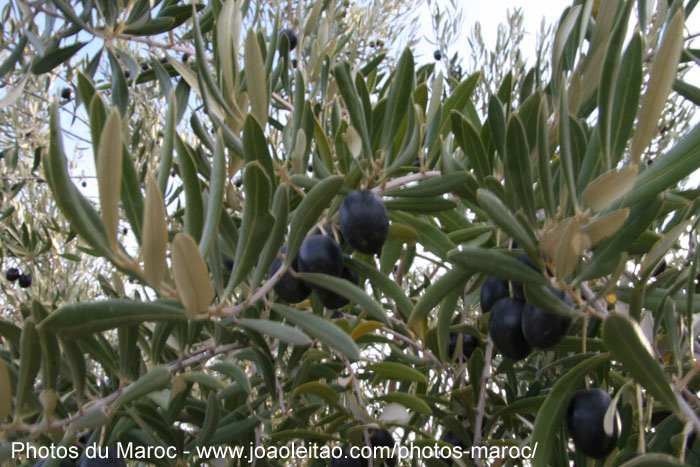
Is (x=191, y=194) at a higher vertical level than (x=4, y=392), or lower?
higher

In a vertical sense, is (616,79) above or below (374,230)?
above

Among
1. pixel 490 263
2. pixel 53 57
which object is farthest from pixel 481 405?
pixel 53 57

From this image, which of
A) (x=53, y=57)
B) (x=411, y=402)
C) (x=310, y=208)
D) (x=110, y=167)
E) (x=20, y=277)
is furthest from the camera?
(x=20, y=277)

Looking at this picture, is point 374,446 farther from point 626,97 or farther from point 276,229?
point 626,97

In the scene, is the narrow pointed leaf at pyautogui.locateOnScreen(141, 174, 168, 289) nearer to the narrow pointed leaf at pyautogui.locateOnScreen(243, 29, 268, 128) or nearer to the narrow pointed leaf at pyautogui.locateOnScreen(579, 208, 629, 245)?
the narrow pointed leaf at pyautogui.locateOnScreen(243, 29, 268, 128)

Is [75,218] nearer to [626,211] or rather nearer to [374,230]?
[374,230]

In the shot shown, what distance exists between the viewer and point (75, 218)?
0.79 metres

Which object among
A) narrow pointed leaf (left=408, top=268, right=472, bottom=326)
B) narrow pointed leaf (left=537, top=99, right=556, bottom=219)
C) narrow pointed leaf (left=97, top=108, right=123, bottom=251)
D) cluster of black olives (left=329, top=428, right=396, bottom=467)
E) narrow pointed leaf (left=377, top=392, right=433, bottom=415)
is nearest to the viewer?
narrow pointed leaf (left=97, top=108, right=123, bottom=251)

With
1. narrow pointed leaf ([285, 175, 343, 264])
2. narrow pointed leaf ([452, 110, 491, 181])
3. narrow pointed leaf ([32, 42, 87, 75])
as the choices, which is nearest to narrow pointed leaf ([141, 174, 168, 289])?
narrow pointed leaf ([285, 175, 343, 264])

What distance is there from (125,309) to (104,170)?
21 centimetres

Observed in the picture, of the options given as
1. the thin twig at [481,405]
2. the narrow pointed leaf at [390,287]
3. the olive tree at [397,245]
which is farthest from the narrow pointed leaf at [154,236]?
the thin twig at [481,405]

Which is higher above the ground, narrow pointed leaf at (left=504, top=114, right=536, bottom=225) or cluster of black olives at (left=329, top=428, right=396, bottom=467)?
narrow pointed leaf at (left=504, top=114, right=536, bottom=225)

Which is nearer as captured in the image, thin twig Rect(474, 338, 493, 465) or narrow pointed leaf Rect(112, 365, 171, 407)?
narrow pointed leaf Rect(112, 365, 171, 407)

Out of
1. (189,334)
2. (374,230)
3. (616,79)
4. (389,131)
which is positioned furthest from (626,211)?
(189,334)
